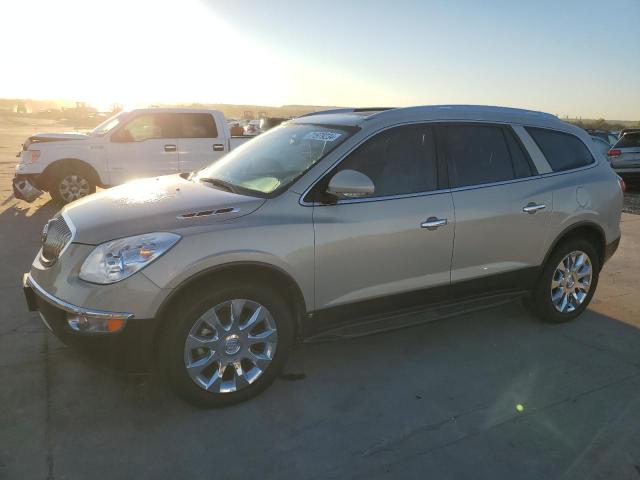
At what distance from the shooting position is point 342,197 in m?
3.31

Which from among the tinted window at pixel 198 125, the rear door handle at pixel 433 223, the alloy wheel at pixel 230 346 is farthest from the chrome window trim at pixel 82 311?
the tinted window at pixel 198 125

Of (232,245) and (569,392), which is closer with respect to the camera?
(232,245)

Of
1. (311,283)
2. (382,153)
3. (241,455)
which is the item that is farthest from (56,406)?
(382,153)

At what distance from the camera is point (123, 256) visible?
9.15 ft

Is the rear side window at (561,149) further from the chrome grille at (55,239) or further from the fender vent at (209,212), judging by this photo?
the chrome grille at (55,239)

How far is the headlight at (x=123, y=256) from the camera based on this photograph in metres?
2.76

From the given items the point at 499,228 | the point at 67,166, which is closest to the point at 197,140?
the point at 67,166

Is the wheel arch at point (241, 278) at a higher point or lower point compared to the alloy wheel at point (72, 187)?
higher

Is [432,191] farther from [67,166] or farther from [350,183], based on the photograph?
[67,166]

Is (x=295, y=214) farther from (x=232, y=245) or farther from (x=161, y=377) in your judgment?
(x=161, y=377)

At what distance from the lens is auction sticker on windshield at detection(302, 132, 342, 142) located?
3.56 m

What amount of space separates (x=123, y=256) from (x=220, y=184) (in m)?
1.07

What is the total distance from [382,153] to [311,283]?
41.1 inches

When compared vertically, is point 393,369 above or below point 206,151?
below
